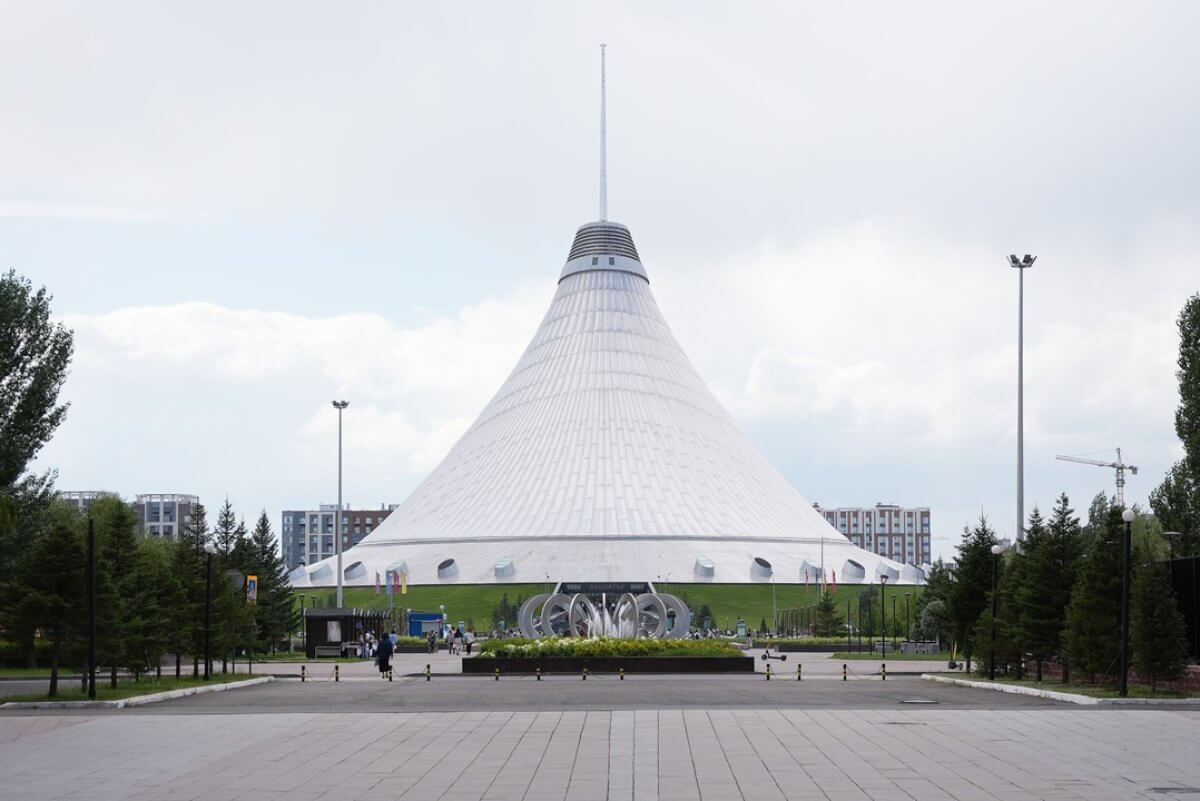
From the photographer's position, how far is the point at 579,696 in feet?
92.1

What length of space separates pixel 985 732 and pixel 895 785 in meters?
5.97

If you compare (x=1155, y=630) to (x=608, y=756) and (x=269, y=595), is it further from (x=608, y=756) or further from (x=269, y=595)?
(x=269, y=595)

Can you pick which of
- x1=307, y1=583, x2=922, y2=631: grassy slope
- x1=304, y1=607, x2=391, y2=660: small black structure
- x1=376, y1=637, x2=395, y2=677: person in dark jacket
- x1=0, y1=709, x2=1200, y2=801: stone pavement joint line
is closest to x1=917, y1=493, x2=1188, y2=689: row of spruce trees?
x1=0, y1=709, x2=1200, y2=801: stone pavement joint line

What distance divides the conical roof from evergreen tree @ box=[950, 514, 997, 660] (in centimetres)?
4686

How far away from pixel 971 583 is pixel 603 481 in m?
59.3

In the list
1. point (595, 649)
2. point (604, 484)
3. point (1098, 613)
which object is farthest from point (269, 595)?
point (604, 484)

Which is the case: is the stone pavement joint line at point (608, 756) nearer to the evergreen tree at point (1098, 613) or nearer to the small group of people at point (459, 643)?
the evergreen tree at point (1098, 613)

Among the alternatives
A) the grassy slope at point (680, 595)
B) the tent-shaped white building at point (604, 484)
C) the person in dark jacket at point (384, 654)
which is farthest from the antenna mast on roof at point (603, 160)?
the person in dark jacket at point (384, 654)

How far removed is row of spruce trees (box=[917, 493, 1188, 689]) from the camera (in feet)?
85.8

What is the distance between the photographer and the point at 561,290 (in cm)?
11500

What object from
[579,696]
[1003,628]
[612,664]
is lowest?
[612,664]

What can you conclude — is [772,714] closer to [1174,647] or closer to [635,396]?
[1174,647]

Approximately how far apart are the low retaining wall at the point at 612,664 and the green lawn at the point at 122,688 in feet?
24.2

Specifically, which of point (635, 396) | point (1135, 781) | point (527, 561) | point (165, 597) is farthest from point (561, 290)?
point (1135, 781)
